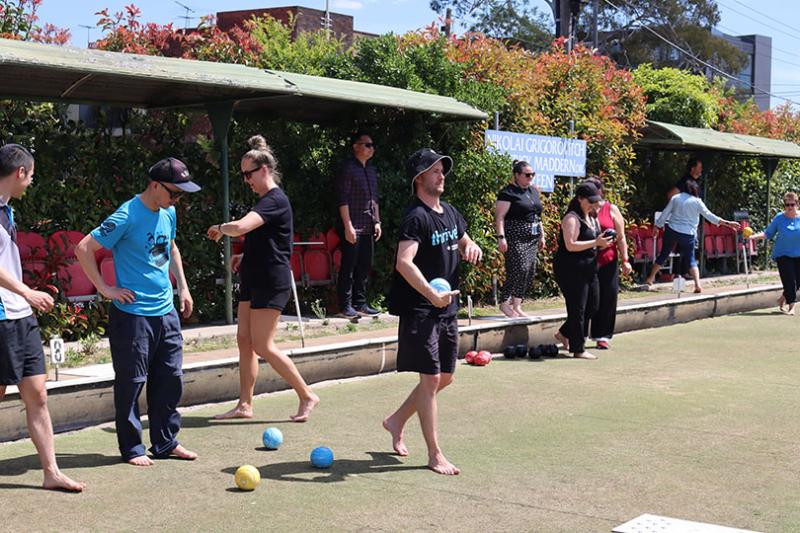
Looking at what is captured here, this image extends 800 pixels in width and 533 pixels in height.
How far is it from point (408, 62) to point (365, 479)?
830cm

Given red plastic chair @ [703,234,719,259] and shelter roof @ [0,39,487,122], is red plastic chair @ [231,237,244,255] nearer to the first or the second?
shelter roof @ [0,39,487,122]

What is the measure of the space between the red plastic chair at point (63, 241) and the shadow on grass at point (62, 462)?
390 centimetres

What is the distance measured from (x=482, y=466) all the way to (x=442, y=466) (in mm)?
303

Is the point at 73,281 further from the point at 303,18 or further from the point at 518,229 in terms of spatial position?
the point at 303,18

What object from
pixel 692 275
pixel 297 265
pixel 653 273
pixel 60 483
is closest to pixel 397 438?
pixel 60 483

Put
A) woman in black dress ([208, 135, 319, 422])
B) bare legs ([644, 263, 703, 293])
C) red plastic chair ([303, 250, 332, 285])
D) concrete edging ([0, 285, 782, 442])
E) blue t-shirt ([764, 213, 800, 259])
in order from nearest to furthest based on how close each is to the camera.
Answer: concrete edging ([0, 285, 782, 442]) → woman in black dress ([208, 135, 319, 422]) → red plastic chair ([303, 250, 332, 285]) → blue t-shirt ([764, 213, 800, 259]) → bare legs ([644, 263, 703, 293])

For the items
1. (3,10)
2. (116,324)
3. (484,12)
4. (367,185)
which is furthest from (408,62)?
(484,12)

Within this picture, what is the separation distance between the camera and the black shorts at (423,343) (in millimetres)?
6434

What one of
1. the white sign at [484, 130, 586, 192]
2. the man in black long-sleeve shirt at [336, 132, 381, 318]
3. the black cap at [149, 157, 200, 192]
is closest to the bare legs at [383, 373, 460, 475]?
the black cap at [149, 157, 200, 192]

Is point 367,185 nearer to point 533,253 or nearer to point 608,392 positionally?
point 533,253

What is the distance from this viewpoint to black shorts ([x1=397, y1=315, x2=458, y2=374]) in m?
6.43

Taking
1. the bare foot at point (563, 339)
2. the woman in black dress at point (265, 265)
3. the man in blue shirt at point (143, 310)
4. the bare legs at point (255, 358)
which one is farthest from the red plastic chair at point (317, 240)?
the man in blue shirt at point (143, 310)

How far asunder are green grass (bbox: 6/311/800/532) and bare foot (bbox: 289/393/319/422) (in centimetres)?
12

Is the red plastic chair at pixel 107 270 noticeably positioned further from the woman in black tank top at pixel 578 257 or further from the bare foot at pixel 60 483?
the bare foot at pixel 60 483
